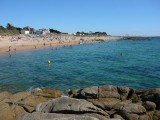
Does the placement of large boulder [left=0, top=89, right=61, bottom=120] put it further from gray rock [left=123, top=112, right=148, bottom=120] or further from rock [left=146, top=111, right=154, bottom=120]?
rock [left=146, top=111, right=154, bottom=120]

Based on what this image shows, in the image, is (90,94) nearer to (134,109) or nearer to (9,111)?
(134,109)

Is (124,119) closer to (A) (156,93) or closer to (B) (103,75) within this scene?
(A) (156,93)

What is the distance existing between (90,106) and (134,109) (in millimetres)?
2261

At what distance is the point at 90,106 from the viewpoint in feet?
45.4

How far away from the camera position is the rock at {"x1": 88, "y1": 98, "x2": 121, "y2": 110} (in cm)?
1543

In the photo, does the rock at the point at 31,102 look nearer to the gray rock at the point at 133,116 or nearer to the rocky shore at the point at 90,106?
the rocky shore at the point at 90,106

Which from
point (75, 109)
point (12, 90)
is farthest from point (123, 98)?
point (12, 90)

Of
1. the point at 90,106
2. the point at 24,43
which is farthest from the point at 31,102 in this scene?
the point at 24,43

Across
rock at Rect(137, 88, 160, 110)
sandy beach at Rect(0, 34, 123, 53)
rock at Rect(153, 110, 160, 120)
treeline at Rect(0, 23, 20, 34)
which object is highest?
rock at Rect(137, 88, 160, 110)

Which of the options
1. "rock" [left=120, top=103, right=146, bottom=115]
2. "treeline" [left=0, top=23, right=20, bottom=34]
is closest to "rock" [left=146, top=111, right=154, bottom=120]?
"rock" [left=120, top=103, right=146, bottom=115]

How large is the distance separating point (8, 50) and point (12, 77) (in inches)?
1476

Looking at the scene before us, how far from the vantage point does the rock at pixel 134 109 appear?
1399cm

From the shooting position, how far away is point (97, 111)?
543 inches

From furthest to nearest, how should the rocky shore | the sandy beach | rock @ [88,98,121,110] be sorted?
the sandy beach, rock @ [88,98,121,110], the rocky shore
